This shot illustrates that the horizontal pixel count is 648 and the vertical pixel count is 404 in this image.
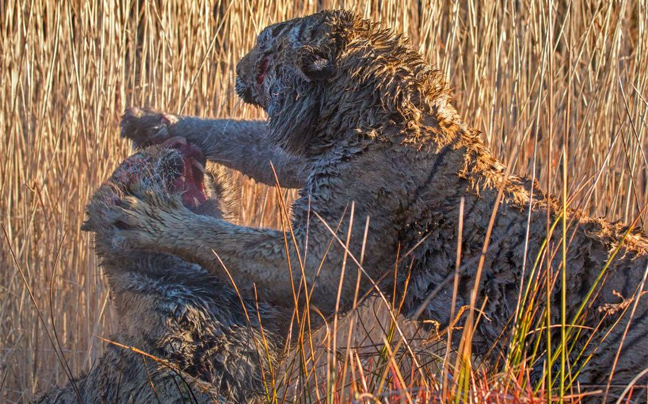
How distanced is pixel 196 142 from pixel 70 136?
126 centimetres

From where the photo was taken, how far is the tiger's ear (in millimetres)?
2895

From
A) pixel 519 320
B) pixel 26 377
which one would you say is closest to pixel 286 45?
pixel 519 320

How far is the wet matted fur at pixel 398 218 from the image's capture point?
256 centimetres

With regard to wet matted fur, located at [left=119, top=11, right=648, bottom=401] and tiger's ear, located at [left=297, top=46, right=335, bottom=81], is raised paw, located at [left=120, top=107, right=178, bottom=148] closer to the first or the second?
wet matted fur, located at [left=119, top=11, right=648, bottom=401]

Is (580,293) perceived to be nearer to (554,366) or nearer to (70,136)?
(554,366)

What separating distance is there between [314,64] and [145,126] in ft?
3.14

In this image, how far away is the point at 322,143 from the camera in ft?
9.57

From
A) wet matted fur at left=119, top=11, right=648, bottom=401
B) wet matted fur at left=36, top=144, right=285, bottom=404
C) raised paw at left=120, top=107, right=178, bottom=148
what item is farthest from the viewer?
raised paw at left=120, top=107, right=178, bottom=148

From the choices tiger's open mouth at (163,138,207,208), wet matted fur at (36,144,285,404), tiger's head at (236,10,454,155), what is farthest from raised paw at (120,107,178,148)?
tiger's head at (236,10,454,155)

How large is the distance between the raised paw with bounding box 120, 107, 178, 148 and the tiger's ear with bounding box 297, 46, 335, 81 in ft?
2.81

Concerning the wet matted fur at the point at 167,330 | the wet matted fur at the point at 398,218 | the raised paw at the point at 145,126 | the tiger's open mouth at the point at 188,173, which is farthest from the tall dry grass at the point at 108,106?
the wet matted fur at the point at 398,218

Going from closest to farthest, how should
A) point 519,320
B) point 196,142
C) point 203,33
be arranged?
point 519,320 < point 196,142 < point 203,33

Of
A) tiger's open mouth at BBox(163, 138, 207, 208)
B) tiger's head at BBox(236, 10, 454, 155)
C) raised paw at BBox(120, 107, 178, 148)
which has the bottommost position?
tiger's open mouth at BBox(163, 138, 207, 208)

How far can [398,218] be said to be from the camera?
271 centimetres
